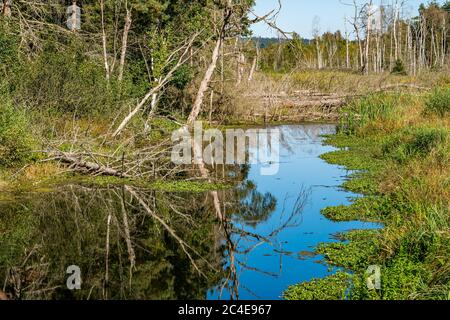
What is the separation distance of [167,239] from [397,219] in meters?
3.03

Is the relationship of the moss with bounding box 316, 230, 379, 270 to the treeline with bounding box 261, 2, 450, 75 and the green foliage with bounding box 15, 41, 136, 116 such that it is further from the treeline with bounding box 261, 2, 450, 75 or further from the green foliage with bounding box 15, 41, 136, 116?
the treeline with bounding box 261, 2, 450, 75

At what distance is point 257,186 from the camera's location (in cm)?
1116

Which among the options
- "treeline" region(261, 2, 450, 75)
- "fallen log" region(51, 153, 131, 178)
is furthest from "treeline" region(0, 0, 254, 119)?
"treeline" region(261, 2, 450, 75)

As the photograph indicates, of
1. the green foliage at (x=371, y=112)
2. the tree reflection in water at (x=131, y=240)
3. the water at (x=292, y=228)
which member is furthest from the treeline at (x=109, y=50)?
the water at (x=292, y=228)

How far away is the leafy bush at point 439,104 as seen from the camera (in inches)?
638

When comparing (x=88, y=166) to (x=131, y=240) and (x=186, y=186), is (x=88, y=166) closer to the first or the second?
(x=186, y=186)

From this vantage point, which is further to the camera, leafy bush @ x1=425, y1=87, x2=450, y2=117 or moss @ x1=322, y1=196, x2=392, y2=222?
leafy bush @ x1=425, y1=87, x2=450, y2=117

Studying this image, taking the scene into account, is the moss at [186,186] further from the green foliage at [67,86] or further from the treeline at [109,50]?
the treeline at [109,50]

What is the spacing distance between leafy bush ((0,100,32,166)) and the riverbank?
5.80 m

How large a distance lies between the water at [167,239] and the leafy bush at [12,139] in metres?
1.11

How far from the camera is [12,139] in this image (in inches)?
411

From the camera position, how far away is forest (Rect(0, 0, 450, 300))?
6.00 metres

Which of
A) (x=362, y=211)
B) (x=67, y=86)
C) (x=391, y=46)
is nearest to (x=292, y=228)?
(x=362, y=211)

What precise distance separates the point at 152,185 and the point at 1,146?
2.85 meters
